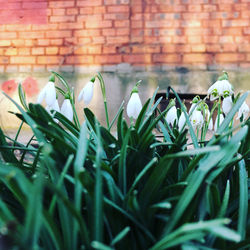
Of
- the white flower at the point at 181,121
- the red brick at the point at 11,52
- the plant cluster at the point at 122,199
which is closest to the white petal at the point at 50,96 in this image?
the plant cluster at the point at 122,199

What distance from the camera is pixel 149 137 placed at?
78 centimetres

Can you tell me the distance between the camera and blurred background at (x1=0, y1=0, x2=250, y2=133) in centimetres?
333

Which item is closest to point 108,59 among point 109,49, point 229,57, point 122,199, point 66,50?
point 109,49

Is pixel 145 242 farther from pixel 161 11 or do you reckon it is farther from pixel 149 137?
pixel 161 11

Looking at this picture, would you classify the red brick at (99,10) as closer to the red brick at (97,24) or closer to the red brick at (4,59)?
the red brick at (97,24)

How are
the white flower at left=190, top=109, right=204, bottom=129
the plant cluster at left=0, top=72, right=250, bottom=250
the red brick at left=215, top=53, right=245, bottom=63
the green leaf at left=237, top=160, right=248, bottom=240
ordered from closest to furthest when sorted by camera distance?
the plant cluster at left=0, top=72, right=250, bottom=250 < the green leaf at left=237, top=160, right=248, bottom=240 < the white flower at left=190, top=109, right=204, bottom=129 < the red brick at left=215, top=53, right=245, bottom=63

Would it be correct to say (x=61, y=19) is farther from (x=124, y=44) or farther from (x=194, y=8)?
(x=194, y=8)

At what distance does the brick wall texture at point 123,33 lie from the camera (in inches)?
131

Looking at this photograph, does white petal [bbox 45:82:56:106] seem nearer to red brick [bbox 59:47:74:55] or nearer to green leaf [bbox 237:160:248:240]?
green leaf [bbox 237:160:248:240]

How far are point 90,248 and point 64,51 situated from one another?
3.09 m

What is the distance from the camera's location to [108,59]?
341 cm

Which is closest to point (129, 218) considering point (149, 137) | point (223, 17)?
point (149, 137)

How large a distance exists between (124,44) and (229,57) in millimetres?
1027

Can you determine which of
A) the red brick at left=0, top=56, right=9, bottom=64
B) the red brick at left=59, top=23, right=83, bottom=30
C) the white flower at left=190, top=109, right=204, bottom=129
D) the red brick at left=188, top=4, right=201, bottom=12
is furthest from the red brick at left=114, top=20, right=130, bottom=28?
the white flower at left=190, top=109, right=204, bottom=129
